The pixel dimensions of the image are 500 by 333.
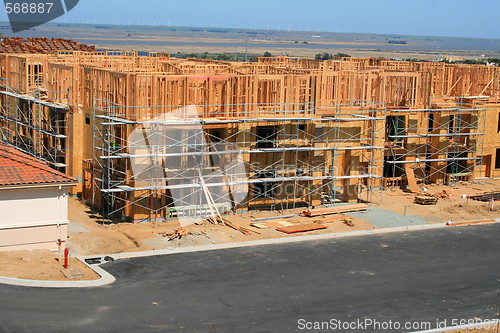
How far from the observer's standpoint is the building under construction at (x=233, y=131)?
29906 millimetres

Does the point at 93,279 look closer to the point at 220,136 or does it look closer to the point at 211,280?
the point at 211,280

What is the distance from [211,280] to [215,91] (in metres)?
10.5

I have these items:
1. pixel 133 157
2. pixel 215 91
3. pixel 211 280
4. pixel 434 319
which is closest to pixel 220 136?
pixel 215 91

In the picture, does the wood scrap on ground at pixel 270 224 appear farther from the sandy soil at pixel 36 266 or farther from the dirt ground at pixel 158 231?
the sandy soil at pixel 36 266

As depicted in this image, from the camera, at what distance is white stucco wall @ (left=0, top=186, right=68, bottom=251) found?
78.1 ft

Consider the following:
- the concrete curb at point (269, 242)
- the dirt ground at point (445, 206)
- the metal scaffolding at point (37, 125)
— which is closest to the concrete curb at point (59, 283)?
the concrete curb at point (269, 242)

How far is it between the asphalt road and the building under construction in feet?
15.9

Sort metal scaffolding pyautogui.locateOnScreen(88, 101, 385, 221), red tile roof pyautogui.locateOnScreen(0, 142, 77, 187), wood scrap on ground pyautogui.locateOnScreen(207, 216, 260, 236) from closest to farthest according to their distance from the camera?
red tile roof pyautogui.locateOnScreen(0, 142, 77, 187), wood scrap on ground pyautogui.locateOnScreen(207, 216, 260, 236), metal scaffolding pyautogui.locateOnScreen(88, 101, 385, 221)

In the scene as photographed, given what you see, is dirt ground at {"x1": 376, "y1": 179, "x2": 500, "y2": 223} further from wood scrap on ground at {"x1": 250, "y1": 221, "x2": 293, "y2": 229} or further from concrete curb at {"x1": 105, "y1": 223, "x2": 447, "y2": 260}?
wood scrap on ground at {"x1": 250, "y1": 221, "x2": 293, "y2": 229}

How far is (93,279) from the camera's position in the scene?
22438 mm

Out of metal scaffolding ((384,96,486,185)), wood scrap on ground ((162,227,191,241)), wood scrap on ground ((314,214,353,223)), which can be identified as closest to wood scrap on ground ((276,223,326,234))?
wood scrap on ground ((314,214,353,223))

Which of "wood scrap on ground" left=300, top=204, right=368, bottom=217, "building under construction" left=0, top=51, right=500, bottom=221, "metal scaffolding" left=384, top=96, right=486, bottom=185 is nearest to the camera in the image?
"building under construction" left=0, top=51, right=500, bottom=221

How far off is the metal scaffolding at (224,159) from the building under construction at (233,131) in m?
0.05

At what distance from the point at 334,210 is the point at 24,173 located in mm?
13095
